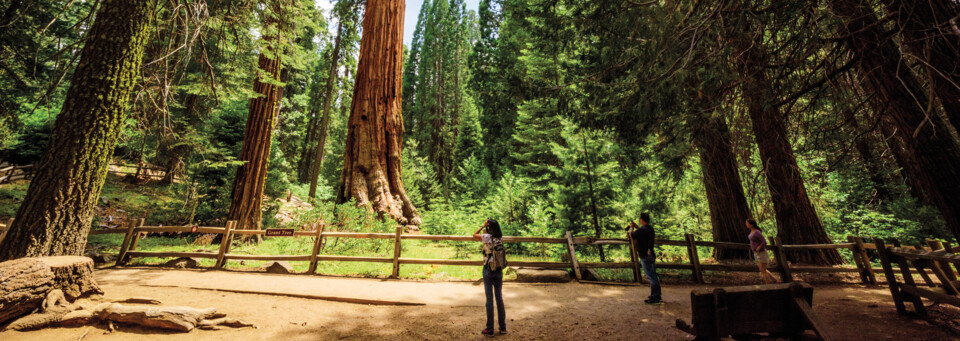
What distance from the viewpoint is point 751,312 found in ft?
10.3

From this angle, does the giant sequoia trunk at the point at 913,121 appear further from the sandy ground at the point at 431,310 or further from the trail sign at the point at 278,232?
the trail sign at the point at 278,232

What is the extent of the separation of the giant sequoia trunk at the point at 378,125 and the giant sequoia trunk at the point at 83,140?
269 inches

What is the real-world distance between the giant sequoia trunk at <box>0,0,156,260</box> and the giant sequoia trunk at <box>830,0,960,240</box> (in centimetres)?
941

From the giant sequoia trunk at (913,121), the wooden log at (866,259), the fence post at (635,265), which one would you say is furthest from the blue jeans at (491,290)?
the wooden log at (866,259)

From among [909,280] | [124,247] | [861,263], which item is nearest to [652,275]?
[909,280]

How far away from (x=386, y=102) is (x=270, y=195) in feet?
20.3

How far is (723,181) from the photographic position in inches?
356

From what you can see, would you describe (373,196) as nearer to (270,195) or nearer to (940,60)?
(270,195)

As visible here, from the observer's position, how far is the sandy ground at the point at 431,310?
4098 mm

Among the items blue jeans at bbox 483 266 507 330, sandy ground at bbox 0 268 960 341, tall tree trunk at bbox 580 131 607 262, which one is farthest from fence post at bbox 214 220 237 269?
tall tree trunk at bbox 580 131 607 262

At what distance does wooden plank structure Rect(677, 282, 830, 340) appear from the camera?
9.39ft

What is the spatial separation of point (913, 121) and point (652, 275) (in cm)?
389

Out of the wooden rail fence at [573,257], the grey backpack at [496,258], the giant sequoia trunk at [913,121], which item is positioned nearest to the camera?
the giant sequoia trunk at [913,121]

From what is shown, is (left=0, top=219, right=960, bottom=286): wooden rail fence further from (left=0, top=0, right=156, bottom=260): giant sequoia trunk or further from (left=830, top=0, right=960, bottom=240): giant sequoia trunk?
(left=830, top=0, right=960, bottom=240): giant sequoia trunk
